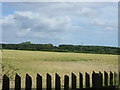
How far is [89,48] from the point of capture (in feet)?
116

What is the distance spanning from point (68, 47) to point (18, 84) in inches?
1419

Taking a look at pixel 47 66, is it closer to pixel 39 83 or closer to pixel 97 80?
pixel 97 80

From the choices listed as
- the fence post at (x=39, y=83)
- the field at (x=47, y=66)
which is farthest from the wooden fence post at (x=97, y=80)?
the field at (x=47, y=66)

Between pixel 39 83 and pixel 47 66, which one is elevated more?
pixel 39 83

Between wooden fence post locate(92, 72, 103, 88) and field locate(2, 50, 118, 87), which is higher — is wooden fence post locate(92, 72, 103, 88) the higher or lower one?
the higher one

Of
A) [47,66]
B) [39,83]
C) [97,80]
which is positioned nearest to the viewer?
[39,83]

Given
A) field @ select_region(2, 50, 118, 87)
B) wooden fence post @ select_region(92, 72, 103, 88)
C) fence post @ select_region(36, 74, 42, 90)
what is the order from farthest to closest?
field @ select_region(2, 50, 118, 87), wooden fence post @ select_region(92, 72, 103, 88), fence post @ select_region(36, 74, 42, 90)

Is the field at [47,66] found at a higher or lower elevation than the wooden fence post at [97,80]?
lower

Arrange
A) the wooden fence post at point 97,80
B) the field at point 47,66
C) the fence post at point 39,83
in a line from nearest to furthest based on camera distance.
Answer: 1. the fence post at point 39,83
2. the wooden fence post at point 97,80
3. the field at point 47,66

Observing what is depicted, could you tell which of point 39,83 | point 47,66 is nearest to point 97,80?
point 39,83

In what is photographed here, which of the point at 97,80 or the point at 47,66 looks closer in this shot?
the point at 97,80

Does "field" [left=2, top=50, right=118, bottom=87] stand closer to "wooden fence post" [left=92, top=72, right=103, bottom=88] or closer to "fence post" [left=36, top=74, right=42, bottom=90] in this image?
"wooden fence post" [left=92, top=72, right=103, bottom=88]

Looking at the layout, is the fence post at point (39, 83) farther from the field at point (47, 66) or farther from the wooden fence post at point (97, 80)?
the field at point (47, 66)

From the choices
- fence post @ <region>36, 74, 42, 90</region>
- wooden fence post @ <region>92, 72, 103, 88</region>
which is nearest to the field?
wooden fence post @ <region>92, 72, 103, 88</region>
